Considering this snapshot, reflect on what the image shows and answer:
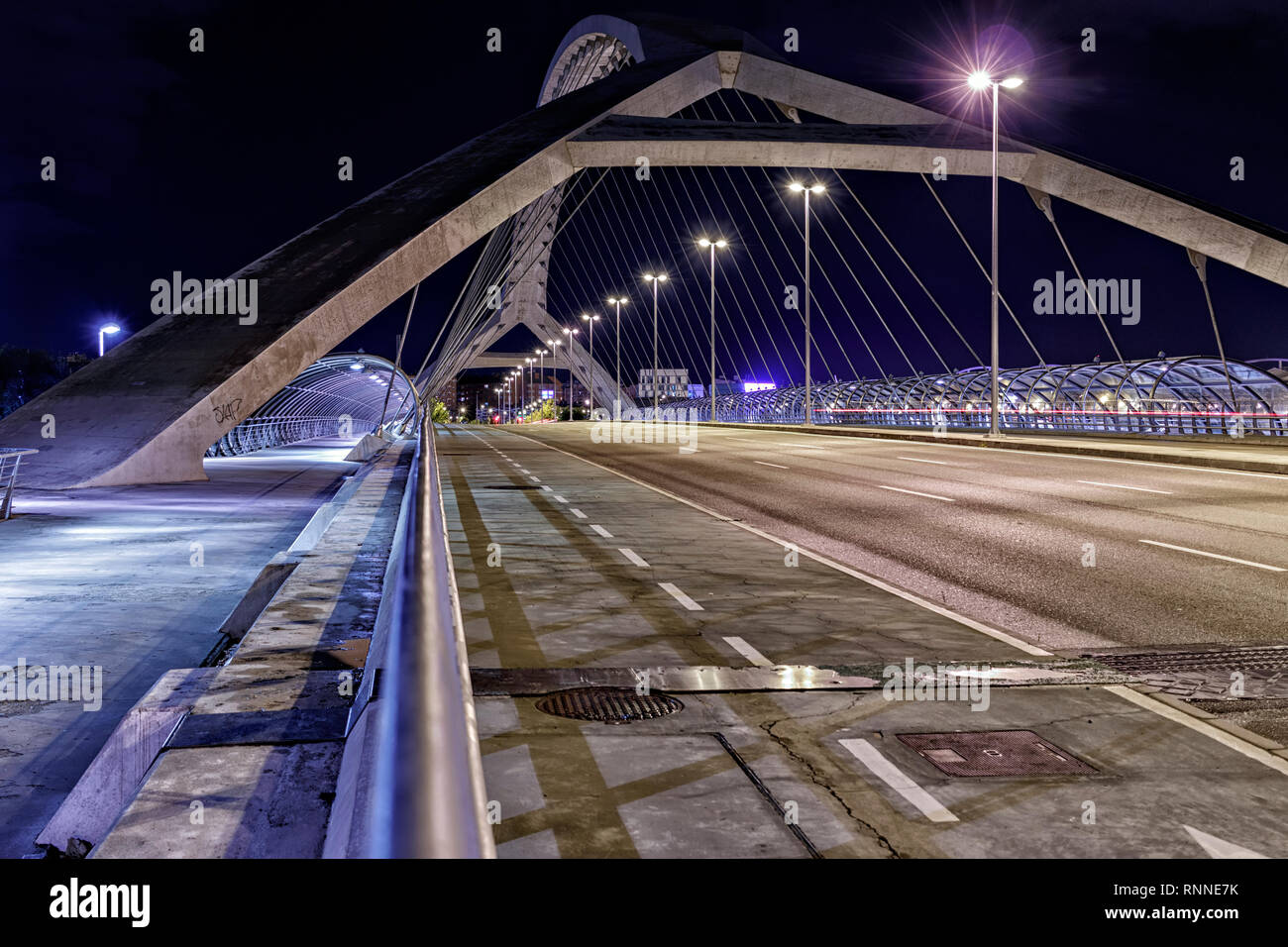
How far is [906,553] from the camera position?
11.4m

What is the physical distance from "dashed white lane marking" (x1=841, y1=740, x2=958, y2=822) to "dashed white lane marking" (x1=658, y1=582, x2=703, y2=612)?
3.46 m

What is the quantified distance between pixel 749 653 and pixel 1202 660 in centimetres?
260

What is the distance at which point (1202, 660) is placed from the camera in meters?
6.48

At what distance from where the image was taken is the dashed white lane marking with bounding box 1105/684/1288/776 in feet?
15.2

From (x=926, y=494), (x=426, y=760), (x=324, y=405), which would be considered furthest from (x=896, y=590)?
(x=324, y=405)

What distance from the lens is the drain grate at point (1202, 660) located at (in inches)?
248

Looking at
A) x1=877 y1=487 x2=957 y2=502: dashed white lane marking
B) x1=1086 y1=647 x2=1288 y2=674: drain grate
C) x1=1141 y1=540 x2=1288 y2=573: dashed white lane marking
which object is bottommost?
x1=1086 y1=647 x2=1288 y2=674: drain grate

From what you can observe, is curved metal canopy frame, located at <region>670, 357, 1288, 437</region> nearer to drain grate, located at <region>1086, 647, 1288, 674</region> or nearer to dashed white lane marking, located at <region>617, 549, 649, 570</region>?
dashed white lane marking, located at <region>617, 549, 649, 570</region>

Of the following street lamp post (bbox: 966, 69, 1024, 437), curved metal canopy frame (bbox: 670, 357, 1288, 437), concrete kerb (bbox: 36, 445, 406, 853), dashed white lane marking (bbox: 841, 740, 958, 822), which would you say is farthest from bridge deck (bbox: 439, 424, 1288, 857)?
curved metal canopy frame (bbox: 670, 357, 1288, 437)

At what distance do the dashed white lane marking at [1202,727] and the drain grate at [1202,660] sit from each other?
1.77 feet
